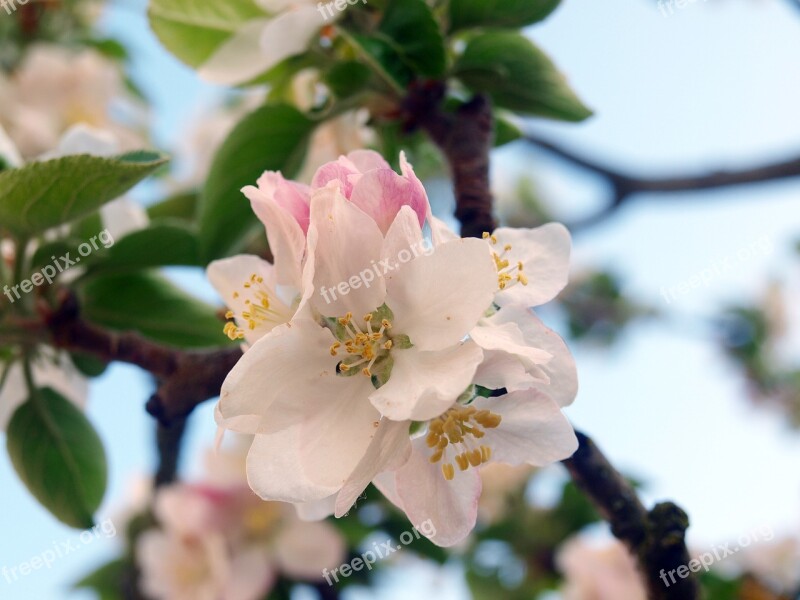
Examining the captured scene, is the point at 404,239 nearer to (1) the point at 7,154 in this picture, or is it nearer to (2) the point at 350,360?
(2) the point at 350,360

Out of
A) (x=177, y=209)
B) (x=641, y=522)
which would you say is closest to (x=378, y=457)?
(x=641, y=522)

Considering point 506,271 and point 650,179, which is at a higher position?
point 506,271

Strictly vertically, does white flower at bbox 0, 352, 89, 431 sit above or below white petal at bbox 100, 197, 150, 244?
below

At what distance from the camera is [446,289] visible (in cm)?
55

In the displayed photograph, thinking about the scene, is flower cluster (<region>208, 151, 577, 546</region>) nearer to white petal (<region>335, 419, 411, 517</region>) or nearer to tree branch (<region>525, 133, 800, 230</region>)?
white petal (<region>335, 419, 411, 517</region>)

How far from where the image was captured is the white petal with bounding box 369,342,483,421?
501 millimetres

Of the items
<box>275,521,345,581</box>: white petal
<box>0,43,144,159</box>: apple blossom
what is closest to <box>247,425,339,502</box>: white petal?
<box>275,521,345,581</box>: white petal

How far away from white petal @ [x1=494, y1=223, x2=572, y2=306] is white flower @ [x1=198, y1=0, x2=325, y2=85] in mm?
378

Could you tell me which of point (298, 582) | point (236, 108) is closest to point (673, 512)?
point (298, 582)

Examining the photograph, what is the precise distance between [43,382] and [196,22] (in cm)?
49

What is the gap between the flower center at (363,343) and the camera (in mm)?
580

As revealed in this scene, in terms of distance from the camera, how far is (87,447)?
3.08ft

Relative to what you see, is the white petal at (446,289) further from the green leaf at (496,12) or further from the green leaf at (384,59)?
the green leaf at (496,12)

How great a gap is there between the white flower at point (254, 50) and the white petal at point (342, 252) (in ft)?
1.38
